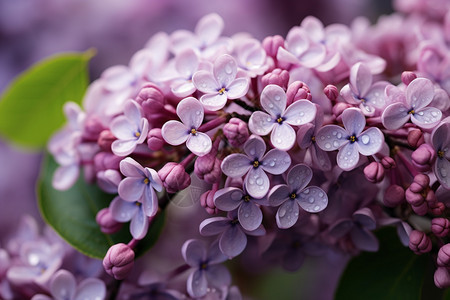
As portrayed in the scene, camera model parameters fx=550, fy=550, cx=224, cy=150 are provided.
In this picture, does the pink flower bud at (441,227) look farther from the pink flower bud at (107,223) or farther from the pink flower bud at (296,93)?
the pink flower bud at (107,223)

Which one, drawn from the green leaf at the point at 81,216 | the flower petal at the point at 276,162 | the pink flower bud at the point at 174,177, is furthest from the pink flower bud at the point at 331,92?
the green leaf at the point at 81,216

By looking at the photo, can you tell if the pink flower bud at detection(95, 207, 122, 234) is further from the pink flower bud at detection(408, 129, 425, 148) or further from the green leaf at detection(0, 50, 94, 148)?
the pink flower bud at detection(408, 129, 425, 148)

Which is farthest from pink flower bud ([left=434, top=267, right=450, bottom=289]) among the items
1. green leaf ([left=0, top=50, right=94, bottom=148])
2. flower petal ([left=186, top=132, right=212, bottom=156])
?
green leaf ([left=0, top=50, right=94, bottom=148])

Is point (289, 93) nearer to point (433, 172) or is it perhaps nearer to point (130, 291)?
point (433, 172)

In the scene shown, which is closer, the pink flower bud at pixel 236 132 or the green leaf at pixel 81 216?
the pink flower bud at pixel 236 132

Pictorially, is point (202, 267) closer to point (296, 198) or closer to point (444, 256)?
point (296, 198)

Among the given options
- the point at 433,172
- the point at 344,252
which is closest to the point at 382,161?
the point at 433,172

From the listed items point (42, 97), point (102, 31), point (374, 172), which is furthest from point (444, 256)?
point (102, 31)
